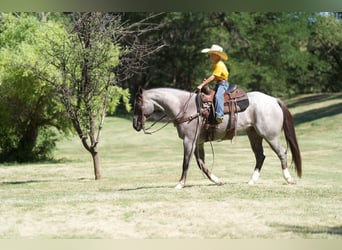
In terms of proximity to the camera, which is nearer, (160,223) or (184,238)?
(184,238)

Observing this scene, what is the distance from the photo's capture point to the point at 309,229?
7148 millimetres

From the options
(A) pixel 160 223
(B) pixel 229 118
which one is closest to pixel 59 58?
(B) pixel 229 118

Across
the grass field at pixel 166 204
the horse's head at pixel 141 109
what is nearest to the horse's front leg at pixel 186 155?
the grass field at pixel 166 204

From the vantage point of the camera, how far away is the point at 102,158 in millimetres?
21328

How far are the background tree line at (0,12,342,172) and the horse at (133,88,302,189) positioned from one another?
2450mm

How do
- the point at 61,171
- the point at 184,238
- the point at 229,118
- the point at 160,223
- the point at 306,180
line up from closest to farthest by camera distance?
1. the point at 184,238
2. the point at 160,223
3. the point at 229,118
4. the point at 306,180
5. the point at 61,171

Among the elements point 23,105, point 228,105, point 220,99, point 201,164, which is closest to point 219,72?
point 220,99

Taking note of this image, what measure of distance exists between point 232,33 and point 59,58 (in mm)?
28337

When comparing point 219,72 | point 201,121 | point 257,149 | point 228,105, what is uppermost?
point 219,72

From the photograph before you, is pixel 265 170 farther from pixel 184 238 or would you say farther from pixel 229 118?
pixel 184 238

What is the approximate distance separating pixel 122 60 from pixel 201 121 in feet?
10.4

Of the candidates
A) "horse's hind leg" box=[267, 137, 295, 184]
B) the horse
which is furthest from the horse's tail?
"horse's hind leg" box=[267, 137, 295, 184]

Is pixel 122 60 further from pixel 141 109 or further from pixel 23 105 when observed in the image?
pixel 23 105

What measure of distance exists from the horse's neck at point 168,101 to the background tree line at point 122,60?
2.36m
